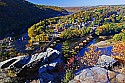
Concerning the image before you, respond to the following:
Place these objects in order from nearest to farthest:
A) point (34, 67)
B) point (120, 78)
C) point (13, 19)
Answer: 1. point (120, 78)
2. point (34, 67)
3. point (13, 19)

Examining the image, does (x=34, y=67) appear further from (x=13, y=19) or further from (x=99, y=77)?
(x=13, y=19)

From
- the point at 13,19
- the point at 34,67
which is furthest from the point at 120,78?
the point at 13,19

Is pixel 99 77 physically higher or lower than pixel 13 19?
higher

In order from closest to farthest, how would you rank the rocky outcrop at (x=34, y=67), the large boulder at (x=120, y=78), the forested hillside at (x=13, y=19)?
the large boulder at (x=120, y=78) → the rocky outcrop at (x=34, y=67) → the forested hillside at (x=13, y=19)

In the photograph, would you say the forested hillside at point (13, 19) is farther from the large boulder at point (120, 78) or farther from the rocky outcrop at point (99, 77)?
the large boulder at point (120, 78)

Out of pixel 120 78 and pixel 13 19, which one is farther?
pixel 13 19

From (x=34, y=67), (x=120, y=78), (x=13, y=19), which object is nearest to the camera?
(x=120, y=78)

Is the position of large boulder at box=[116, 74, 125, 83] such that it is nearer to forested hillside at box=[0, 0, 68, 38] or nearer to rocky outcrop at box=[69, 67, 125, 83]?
rocky outcrop at box=[69, 67, 125, 83]

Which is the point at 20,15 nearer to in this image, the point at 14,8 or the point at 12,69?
the point at 14,8

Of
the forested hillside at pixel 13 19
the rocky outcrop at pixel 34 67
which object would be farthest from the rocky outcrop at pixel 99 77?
the forested hillside at pixel 13 19

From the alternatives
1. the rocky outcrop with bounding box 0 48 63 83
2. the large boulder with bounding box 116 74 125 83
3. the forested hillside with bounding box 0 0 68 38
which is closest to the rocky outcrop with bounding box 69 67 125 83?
the large boulder with bounding box 116 74 125 83

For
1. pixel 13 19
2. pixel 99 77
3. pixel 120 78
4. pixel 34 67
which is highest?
pixel 99 77

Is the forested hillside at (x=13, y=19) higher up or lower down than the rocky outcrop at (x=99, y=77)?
lower down

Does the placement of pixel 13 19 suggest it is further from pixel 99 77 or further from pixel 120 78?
pixel 120 78
